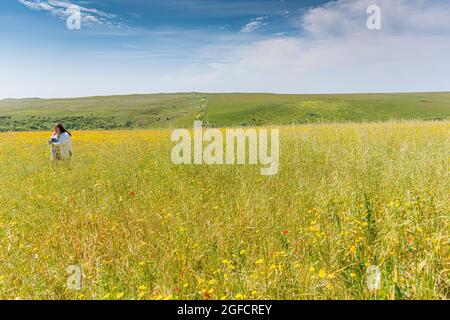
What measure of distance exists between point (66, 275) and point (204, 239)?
132cm

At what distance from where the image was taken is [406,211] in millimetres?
2752

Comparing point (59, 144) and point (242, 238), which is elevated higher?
point (59, 144)

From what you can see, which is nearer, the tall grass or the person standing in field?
the tall grass

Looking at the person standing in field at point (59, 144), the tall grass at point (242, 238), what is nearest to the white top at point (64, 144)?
the person standing in field at point (59, 144)

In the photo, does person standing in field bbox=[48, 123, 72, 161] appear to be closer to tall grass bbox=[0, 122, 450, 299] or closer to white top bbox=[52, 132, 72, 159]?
white top bbox=[52, 132, 72, 159]

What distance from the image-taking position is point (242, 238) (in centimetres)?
295

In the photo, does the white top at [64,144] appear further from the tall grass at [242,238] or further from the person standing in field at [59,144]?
the tall grass at [242,238]

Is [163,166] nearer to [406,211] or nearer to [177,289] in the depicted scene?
[177,289]

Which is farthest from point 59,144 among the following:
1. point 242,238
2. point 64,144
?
point 242,238

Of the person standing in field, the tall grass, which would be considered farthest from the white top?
the tall grass

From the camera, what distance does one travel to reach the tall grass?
2.09m

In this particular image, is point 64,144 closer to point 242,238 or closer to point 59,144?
point 59,144

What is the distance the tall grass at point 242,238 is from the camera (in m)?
2.09
